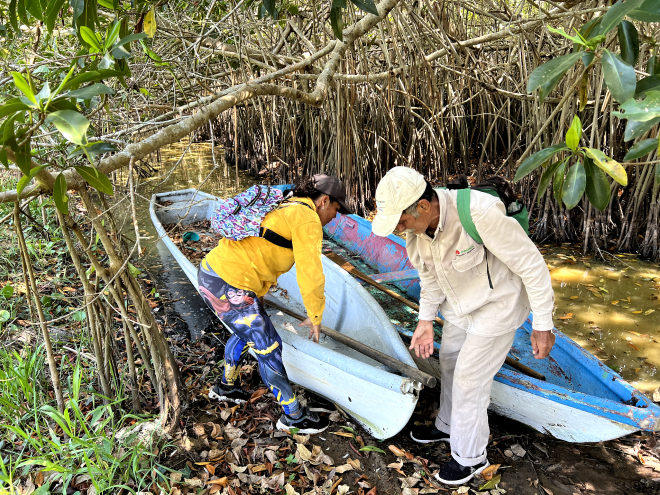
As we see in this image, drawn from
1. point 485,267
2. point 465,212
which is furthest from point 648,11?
point 485,267

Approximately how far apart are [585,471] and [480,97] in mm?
5728

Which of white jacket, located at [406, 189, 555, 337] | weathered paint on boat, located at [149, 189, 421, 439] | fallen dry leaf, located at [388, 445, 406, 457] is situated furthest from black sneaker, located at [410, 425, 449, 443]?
white jacket, located at [406, 189, 555, 337]

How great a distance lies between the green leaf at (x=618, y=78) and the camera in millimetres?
1064

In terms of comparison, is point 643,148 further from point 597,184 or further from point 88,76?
point 88,76

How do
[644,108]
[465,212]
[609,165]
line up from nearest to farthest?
1. [644,108]
2. [609,165]
3. [465,212]

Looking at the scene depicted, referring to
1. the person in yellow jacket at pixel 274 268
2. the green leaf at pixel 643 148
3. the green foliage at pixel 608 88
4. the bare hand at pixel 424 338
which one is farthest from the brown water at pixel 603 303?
the green leaf at pixel 643 148

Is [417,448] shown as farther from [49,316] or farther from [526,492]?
[49,316]

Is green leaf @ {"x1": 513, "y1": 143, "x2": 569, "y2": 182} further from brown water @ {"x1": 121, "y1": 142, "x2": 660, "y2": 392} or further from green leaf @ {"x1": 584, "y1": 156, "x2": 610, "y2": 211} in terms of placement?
brown water @ {"x1": 121, "y1": 142, "x2": 660, "y2": 392}

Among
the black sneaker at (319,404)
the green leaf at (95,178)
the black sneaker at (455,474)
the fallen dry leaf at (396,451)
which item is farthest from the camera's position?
the black sneaker at (319,404)

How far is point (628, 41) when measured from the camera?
131cm

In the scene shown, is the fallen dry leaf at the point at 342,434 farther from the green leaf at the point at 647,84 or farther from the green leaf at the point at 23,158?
the green leaf at the point at 647,84

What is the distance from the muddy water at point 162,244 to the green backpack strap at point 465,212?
94cm

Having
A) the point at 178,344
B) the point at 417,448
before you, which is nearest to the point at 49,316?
the point at 178,344

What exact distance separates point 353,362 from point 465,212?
1.03 m
